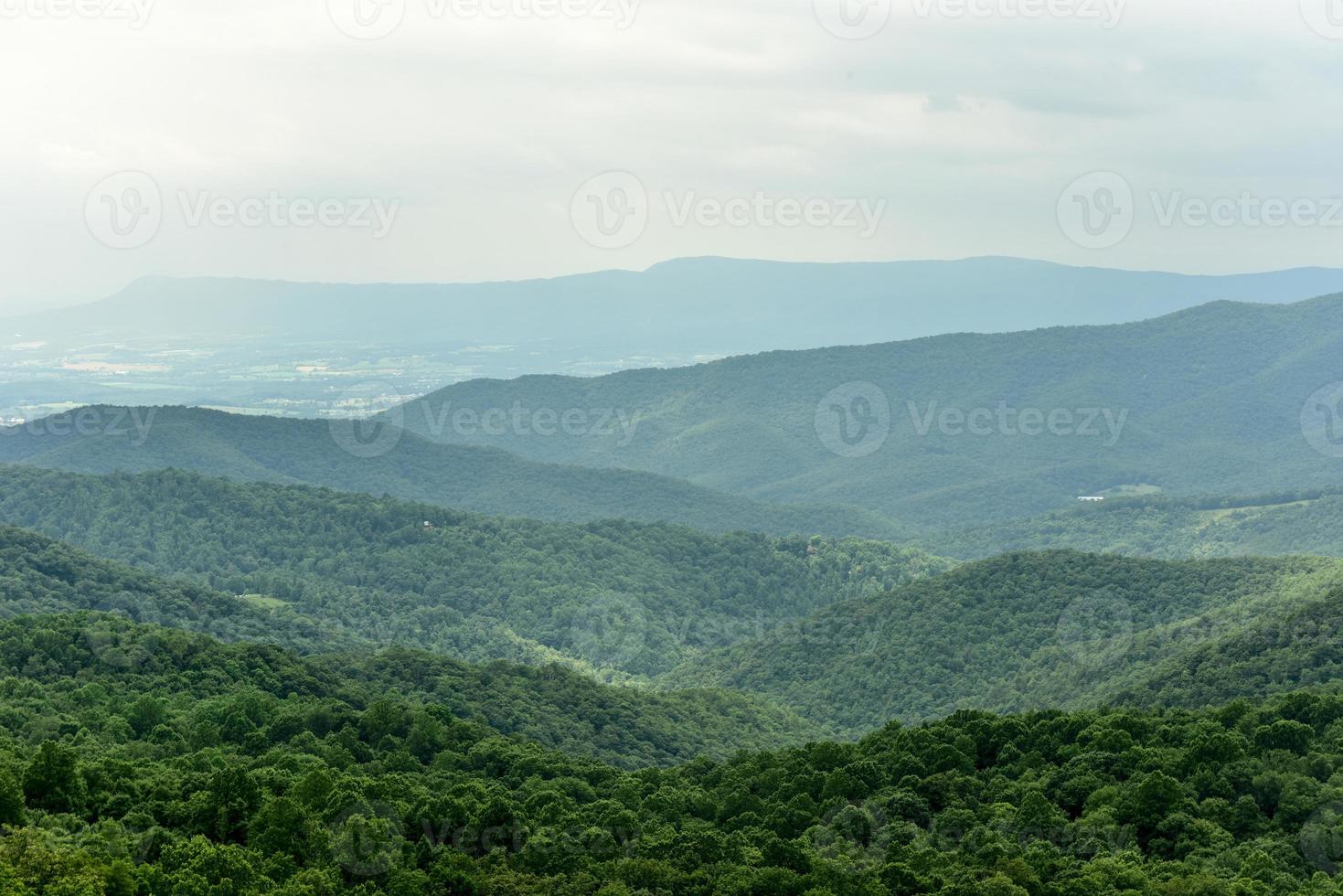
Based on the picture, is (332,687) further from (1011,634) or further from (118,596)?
(1011,634)

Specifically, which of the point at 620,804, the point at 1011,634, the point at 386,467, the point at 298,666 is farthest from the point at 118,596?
the point at 386,467

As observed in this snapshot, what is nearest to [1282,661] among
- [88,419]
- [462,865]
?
[462,865]

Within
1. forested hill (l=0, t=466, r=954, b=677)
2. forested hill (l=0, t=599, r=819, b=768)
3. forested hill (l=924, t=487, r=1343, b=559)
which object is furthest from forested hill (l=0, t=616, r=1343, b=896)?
forested hill (l=924, t=487, r=1343, b=559)

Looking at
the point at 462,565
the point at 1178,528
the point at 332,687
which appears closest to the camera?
the point at 332,687

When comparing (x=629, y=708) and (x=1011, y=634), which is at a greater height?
(x=1011, y=634)

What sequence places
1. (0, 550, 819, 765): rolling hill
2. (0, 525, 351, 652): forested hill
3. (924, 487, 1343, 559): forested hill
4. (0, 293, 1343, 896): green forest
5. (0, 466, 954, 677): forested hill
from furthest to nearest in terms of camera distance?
1. (924, 487, 1343, 559): forested hill
2. (0, 466, 954, 677): forested hill
3. (0, 525, 351, 652): forested hill
4. (0, 550, 819, 765): rolling hill
5. (0, 293, 1343, 896): green forest

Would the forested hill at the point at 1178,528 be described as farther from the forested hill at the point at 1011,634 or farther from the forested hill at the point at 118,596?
the forested hill at the point at 118,596

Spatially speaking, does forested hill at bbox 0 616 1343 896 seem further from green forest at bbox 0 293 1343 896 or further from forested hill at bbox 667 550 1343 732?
forested hill at bbox 667 550 1343 732

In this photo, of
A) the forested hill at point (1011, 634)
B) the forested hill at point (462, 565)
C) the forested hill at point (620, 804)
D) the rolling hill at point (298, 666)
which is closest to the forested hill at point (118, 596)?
the rolling hill at point (298, 666)
